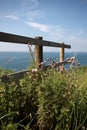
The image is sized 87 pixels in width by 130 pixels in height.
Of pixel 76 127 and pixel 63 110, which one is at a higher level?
pixel 63 110

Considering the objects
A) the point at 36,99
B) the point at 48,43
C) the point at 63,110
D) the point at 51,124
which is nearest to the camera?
the point at 63,110

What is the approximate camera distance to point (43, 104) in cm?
313

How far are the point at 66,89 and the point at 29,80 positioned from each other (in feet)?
1.65

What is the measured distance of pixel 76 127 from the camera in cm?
335

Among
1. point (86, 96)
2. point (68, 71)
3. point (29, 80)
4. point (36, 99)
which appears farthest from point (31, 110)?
point (68, 71)

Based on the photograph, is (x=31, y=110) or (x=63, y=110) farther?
(x=31, y=110)

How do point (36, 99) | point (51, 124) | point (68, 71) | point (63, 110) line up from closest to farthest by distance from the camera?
point (63, 110)
point (51, 124)
point (36, 99)
point (68, 71)

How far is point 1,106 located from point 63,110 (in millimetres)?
638

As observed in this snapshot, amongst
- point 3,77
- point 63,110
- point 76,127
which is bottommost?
point 76,127

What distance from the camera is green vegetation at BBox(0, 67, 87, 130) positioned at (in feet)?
10.2

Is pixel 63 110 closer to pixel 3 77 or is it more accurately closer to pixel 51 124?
pixel 51 124

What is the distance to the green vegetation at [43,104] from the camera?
10.2 ft

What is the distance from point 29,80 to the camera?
360cm

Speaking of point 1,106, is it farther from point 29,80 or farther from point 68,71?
point 68,71
